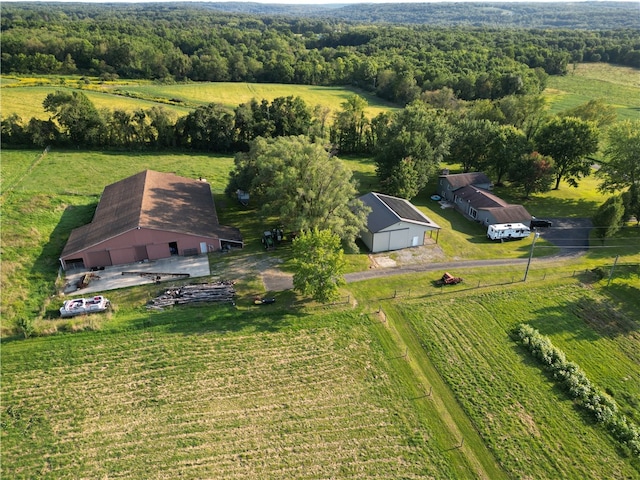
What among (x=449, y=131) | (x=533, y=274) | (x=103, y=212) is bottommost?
(x=533, y=274)

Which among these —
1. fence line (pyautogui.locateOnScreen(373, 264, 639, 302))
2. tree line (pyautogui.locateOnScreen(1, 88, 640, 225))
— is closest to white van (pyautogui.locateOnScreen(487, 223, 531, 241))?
fence line (pyautogui.locateOnScreen(373, 264, 639, 302))

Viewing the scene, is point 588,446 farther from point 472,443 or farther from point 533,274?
point 533,274

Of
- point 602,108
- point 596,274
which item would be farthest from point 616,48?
point 596,274

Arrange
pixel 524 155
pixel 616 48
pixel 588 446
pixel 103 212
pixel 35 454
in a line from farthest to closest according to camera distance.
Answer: pixel 616 48 < pixel 524 155 < pixel 103 212 < pixel 588 446 < pixel 35 454

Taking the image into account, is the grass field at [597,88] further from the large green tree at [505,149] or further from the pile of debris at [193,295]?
the pile of debris at [193,295]

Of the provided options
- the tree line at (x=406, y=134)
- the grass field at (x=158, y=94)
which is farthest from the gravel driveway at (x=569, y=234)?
the grass field at (x=158, y=94)
